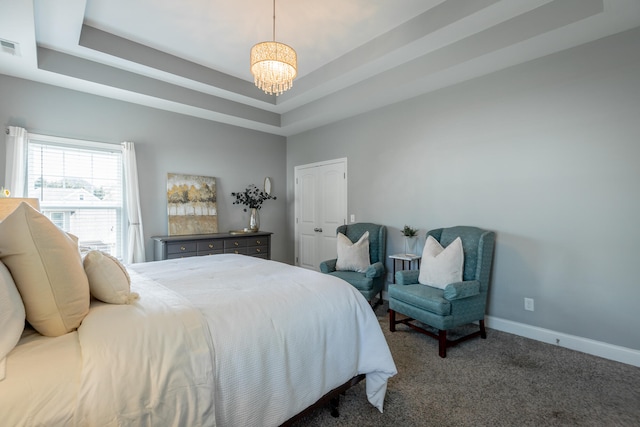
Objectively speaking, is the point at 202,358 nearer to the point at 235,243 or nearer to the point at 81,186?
the point at 235,243

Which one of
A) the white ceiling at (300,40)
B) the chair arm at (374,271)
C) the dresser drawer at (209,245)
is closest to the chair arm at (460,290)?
the chair arm at (374,271)

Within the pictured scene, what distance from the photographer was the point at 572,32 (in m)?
2.41

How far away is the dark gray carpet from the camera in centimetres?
179

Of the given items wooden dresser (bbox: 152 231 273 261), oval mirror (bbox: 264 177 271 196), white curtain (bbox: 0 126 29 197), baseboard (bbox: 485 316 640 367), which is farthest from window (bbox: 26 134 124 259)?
baseboard (bbox: 485 316 640 367)

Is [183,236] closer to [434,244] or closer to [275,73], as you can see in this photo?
[275,73]

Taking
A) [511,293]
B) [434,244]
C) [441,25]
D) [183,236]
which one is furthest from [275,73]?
[511,293]

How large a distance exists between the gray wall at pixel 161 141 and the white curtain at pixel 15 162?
0.35 ft

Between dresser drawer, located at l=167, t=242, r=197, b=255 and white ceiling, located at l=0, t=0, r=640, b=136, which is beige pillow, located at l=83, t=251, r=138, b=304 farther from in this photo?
dresser drawer, located at l=167, t=242, r=197, b=255

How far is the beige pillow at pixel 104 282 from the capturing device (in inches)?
54.1

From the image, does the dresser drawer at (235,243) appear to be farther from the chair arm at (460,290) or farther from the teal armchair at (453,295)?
the chair arm at (460,290)

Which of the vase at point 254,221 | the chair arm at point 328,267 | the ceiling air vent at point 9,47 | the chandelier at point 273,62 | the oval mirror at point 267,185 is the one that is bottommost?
the chair arm at point 328,267

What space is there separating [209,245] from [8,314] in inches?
125

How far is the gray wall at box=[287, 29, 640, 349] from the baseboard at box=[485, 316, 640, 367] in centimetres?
5

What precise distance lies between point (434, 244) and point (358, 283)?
0.98m
